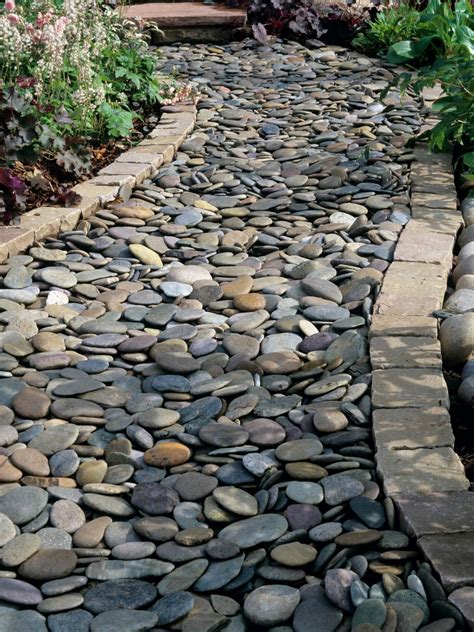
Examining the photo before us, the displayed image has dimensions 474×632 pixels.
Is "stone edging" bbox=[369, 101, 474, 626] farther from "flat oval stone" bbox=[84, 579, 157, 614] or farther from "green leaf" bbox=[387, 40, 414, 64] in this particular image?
"green leaf" bbox=[387, 40, 414, 64]

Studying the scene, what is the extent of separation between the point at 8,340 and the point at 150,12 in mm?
5773

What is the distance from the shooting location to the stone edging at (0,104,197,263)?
418 cm

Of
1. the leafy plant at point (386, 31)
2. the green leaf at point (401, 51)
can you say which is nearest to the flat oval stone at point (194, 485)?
the green leaf at point (401, 51)

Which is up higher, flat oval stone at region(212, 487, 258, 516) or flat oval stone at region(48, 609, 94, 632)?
flat oval stone at region(212, 487, 258, 516)

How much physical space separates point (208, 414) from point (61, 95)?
2.93 metres

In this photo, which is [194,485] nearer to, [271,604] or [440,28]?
[271,604]

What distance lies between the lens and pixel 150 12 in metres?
8.41

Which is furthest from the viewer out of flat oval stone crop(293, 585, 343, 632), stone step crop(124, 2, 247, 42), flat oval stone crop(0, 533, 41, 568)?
stone step crop(124, 2, 247, 42)

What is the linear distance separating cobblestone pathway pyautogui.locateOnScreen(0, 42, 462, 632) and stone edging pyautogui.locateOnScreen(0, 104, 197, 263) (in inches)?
3.3

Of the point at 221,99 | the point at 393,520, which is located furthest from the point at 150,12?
the point at 393,520

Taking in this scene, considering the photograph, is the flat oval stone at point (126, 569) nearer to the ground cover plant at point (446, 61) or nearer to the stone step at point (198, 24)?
the ground cover plant at point (446, 61)

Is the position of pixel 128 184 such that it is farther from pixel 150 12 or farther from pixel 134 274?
pixel 150 12

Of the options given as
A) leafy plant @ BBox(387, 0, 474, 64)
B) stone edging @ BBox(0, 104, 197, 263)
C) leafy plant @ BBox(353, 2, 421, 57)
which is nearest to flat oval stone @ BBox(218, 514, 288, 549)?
stone edging @ BBox(0, 104, 197, 263)

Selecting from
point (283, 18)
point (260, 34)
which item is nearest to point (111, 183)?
point (260, 34)
